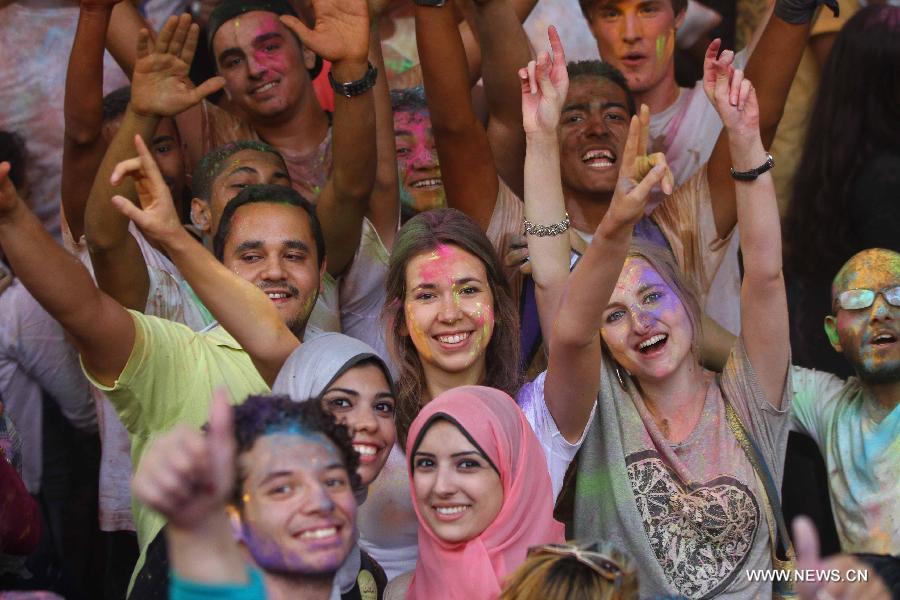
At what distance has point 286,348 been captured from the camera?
3740 mm

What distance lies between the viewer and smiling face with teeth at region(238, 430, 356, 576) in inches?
112

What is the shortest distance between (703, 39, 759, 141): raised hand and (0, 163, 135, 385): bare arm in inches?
64.3

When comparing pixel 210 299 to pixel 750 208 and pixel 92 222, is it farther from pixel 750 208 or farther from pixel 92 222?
pixel 750 208

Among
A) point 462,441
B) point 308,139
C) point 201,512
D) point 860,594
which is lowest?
point 860,594

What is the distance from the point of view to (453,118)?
456cm

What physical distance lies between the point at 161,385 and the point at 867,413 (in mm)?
2061

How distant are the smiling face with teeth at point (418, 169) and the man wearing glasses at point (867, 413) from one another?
1400 mm

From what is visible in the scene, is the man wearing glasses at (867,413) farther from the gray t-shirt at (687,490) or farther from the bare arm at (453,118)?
the bare arm at (453,118)

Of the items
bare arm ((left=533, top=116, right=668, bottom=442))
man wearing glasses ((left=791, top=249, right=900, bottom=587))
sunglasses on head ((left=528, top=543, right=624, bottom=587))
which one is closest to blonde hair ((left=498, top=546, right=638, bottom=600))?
sunglasses on head ((left=528, top=543, right=624, bottom=587))

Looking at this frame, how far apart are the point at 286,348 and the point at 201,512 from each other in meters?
A: 1.25

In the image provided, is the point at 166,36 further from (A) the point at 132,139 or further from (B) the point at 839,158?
(B) the point at 839,158

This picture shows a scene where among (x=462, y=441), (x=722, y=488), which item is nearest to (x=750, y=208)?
(x=722, y=488)

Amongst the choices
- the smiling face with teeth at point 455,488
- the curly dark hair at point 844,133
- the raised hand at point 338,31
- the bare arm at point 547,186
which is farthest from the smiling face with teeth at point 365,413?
the curly dark hair at point 844,133

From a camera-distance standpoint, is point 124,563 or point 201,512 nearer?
point 201,512
